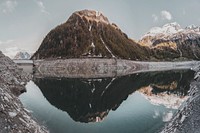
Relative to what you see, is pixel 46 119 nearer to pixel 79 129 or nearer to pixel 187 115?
pixel 79 129

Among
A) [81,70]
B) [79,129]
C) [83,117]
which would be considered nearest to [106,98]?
[83,117]

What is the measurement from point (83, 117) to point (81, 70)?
141300 mm

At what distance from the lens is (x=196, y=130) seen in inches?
975

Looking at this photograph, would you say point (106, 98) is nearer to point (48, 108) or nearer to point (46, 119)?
point (48, 108)

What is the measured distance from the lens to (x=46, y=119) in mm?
44531

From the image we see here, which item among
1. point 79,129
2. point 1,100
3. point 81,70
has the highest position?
point 81,70

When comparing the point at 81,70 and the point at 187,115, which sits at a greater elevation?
the point at 81,70

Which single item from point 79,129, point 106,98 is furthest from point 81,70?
point 79,129

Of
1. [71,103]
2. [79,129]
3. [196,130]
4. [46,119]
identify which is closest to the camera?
[196,130]

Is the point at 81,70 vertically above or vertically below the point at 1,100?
above

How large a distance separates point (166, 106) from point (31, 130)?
30792 millimetres

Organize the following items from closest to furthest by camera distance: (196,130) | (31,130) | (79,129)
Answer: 1. (196,130)
2. (31,130)
3. (79,129)

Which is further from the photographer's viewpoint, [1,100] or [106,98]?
[106,98]

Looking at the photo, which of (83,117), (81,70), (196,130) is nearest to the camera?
(196,130)
